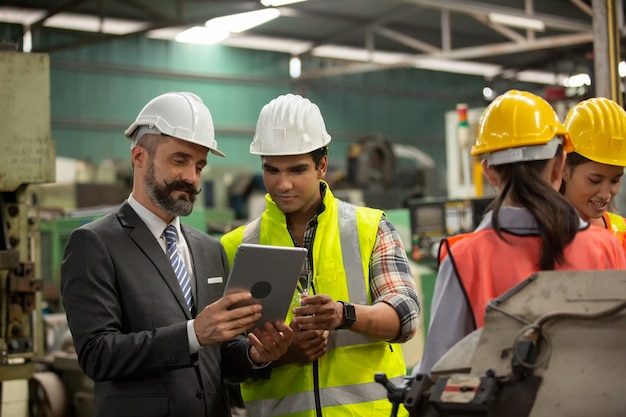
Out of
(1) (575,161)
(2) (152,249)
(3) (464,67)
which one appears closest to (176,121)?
(2) (152,249)

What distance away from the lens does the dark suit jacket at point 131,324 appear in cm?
194

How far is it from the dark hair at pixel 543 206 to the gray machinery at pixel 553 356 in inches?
5.2

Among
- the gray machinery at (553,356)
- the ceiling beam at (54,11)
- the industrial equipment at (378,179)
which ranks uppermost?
the ceiling beam at (54,11)

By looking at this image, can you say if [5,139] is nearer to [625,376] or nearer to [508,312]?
[508,312]

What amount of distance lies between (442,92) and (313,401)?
14.4 m

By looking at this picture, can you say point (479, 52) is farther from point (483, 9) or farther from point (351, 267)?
point (351, 267)

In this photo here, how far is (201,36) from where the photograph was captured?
12.7m

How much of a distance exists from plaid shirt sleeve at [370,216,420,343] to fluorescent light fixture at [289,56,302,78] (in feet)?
39.4

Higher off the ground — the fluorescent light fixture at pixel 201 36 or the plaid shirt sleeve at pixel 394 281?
the fluorescent light fixture at pixel 201 36

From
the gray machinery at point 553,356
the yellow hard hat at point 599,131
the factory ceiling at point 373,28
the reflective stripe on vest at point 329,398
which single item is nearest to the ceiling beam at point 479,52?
the factory ceiling at point 373,28

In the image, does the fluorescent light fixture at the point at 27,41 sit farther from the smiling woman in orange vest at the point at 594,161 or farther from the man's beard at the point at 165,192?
the smiling woman in orange vest at the point at 594,161

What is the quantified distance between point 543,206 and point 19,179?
2.06m

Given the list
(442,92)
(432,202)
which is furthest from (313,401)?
(442,92)

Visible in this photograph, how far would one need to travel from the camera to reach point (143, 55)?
12.6m
